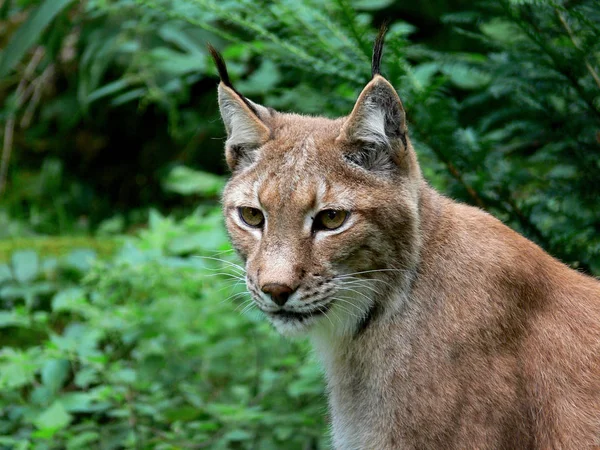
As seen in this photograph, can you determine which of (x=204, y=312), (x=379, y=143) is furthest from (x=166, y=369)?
(x=379, y=143)

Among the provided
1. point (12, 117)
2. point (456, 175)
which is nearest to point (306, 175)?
point (456, 175)

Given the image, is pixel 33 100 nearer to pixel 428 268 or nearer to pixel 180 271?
A: pixel 180 271

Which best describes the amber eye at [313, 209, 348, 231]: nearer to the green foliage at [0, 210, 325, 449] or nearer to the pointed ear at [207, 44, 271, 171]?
the pointed ear at [207, 44, 271, 171]

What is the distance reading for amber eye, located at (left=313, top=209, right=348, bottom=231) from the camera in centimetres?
409

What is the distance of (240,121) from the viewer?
4445mm

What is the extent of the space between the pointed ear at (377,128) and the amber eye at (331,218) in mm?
276

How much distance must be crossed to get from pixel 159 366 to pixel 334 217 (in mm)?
2525

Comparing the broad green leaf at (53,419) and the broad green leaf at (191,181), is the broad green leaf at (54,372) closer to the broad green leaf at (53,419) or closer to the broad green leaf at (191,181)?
the broad green leaf at (53,419)

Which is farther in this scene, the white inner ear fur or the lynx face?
the white inner ear fur

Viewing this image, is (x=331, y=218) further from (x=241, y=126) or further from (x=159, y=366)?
(x=159, y=366)

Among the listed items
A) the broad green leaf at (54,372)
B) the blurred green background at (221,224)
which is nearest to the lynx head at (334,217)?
the blurred green background at (221,224)

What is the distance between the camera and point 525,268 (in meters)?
4.19

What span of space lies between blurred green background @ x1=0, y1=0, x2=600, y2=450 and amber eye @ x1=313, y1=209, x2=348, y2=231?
2.22 ft

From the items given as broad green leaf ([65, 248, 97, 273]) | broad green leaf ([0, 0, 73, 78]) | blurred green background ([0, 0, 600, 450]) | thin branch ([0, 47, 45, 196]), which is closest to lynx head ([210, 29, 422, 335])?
blurred green background ([0, 0, 600, 450])
